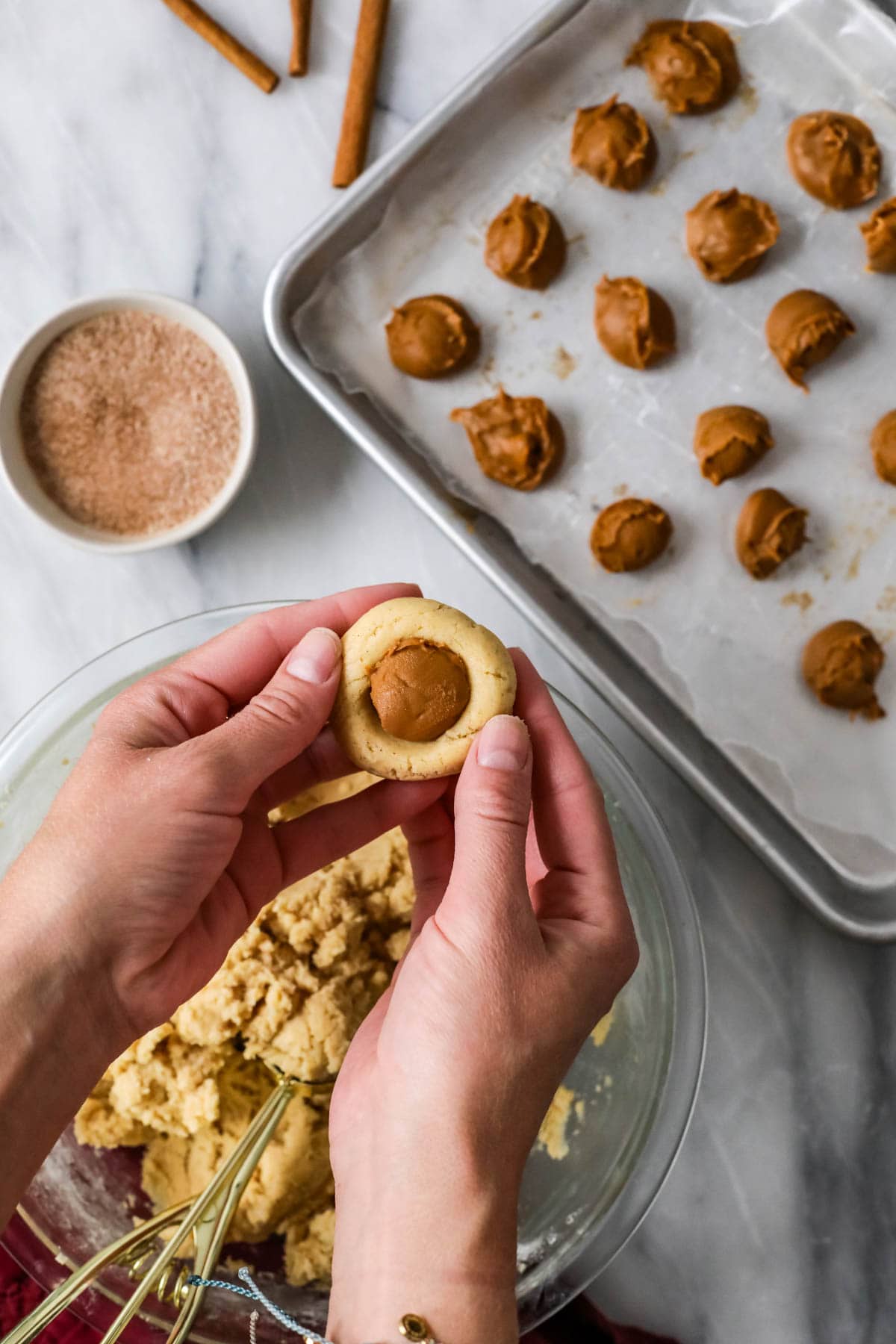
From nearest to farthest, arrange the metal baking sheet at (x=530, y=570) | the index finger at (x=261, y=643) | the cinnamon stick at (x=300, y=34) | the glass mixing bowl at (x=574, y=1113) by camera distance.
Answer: the index finger at (x=261, y=643) → the glass mixing bowl at (x=574, y=1113) → the metal baking sheet at (x=530, y=570) → the cinnamon stick at (x=300, y=34)

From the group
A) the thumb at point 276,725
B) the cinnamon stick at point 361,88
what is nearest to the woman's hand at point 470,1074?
the thumb at point 276,725

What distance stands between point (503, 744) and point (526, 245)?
0.98 metres

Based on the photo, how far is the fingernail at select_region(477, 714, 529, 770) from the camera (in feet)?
3.97

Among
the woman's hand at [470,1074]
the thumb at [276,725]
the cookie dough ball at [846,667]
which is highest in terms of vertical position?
the thumb at [276,725]

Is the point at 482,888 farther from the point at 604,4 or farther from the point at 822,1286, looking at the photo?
the point at 604,4

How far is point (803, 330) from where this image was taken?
69.6 inches

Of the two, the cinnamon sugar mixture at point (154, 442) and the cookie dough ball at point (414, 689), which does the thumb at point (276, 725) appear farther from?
the cinnamon sugar mixture at point (154, 442)

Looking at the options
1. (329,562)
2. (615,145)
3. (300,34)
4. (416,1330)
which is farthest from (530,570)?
(416,1330)

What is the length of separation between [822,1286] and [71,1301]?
3.89ft

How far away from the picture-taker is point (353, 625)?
1.38 metres

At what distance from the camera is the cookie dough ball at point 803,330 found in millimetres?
1767

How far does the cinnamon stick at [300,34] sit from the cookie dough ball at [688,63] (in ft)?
1.82

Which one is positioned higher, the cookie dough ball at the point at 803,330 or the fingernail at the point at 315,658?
the fingernail at the point at 315,658

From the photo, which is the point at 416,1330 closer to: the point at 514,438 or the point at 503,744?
the point at 503,744
